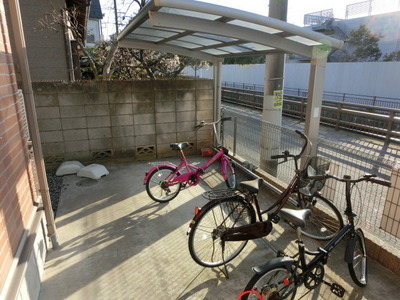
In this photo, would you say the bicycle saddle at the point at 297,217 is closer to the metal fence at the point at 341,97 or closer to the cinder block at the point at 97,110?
the cinder block at the point at 97,110

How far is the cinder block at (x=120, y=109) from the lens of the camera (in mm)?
5652

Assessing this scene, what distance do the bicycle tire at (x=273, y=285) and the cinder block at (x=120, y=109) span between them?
4369 mm

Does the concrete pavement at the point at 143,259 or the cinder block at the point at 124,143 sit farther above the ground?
the cinder block at the point at 124,143

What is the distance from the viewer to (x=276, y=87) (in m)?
4.84

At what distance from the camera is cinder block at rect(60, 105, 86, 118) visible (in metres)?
5.36

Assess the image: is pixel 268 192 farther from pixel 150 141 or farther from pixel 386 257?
pixel 150 141

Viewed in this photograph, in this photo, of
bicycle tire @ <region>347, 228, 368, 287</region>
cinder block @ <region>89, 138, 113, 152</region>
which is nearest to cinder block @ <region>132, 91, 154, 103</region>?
cinder block @ <region>89, 138, 113, 152</region>

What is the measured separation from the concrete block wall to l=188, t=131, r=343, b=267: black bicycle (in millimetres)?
3039

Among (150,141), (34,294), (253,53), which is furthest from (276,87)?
(34,294)

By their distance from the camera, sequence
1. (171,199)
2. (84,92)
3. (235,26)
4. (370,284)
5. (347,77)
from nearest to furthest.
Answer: (370,284) → (235,26) → (171,199) → (84,92) → (347,77)

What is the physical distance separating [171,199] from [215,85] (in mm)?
2892

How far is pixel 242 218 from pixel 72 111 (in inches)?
155

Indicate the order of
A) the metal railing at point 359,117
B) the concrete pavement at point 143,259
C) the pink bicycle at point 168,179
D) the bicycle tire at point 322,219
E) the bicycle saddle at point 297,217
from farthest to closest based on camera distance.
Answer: the metal railing at point 359,117 < the pink bicycle at point 168,179 < the bicycle tire at point 322,219 < the concrete pavement at point 143,259 < the bicycle saddle at point 297,217

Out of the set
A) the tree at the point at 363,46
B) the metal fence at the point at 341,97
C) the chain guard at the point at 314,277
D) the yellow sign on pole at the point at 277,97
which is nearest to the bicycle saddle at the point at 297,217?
the chain guard at the point at 314,277
